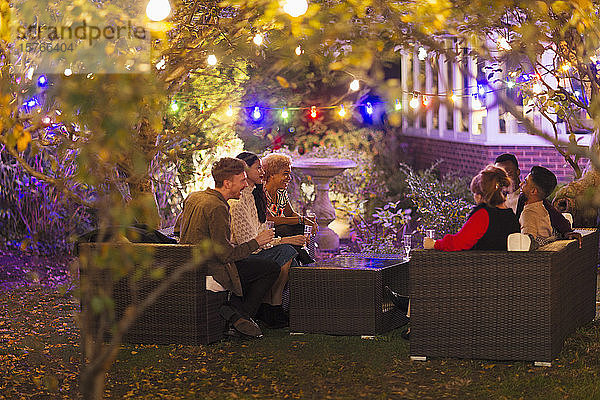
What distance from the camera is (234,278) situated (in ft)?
20.7

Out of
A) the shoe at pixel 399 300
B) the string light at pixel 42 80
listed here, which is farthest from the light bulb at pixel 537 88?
the string light at pixel 42 80

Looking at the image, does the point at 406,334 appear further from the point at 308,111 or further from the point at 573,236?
the point at 308,111

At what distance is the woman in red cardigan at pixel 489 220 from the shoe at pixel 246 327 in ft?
4.89

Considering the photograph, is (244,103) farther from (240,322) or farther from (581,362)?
(581,362)

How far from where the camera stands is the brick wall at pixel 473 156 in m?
12.3

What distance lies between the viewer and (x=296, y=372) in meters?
5.61

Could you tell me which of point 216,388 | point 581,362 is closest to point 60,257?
point 216,388

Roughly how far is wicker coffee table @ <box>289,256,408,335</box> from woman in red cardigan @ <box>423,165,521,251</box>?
0.89 metres

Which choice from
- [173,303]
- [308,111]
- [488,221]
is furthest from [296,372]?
[308,111]

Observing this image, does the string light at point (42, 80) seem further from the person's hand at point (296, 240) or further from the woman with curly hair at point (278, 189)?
the person's hand at point (296, 240)

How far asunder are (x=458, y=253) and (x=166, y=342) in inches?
81.0

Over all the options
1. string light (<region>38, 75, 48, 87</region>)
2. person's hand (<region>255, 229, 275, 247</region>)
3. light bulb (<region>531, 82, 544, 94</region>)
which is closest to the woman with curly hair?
person's hand (<region>255, 229, 275, 247</region>)

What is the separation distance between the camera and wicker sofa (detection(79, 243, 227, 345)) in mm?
6113

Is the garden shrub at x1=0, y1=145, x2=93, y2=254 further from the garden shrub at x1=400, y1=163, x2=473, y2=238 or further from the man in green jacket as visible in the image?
the man in green jacket
